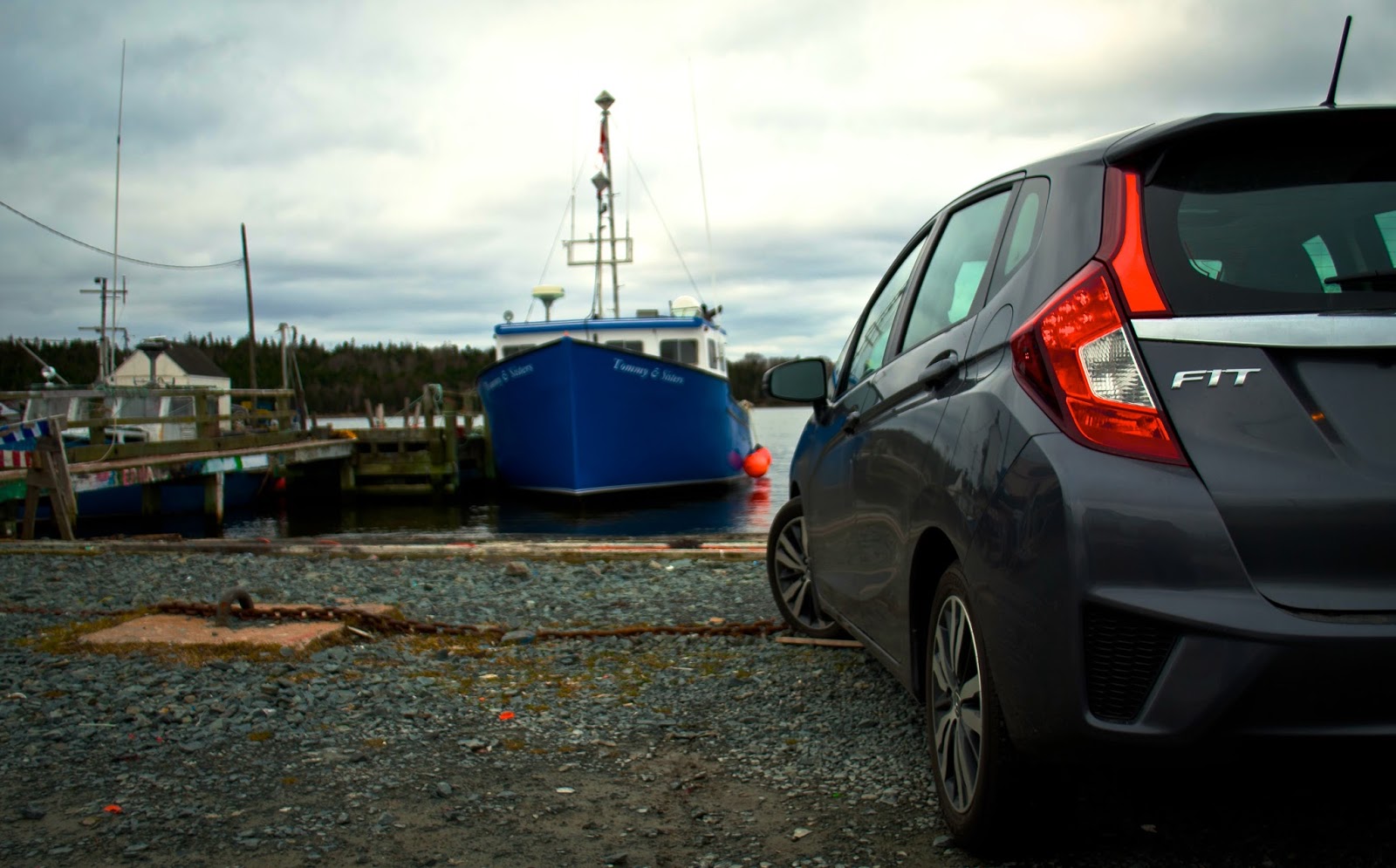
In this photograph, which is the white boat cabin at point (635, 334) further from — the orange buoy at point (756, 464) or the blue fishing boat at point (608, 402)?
the orange buoy at point (756, 464)

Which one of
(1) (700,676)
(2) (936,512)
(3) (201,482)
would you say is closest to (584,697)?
(1) (700,676)

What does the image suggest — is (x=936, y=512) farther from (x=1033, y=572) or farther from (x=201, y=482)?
(x=201, y=482)

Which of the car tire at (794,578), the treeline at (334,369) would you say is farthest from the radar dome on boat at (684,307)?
the treeline at (334,369)

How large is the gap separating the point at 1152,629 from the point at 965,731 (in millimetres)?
739

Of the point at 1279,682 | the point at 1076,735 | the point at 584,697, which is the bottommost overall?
the point at 584,697

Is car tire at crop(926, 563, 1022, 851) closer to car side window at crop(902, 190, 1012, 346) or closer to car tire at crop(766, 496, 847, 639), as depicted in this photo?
car side window at crop(902, 190, 1012, 346)

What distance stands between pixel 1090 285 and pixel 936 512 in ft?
2.24

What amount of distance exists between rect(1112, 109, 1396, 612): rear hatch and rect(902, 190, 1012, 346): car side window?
1.98 feet

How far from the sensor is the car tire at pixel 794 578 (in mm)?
4789

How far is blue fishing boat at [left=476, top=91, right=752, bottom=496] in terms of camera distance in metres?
21.4

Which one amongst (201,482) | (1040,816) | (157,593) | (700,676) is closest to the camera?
(1040,816)

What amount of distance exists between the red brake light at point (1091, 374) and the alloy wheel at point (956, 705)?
588mm

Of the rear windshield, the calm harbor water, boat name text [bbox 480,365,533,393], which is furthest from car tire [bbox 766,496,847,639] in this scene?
boat name text [bbox 480,365,533,393]

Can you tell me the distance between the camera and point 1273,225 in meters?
2.12
